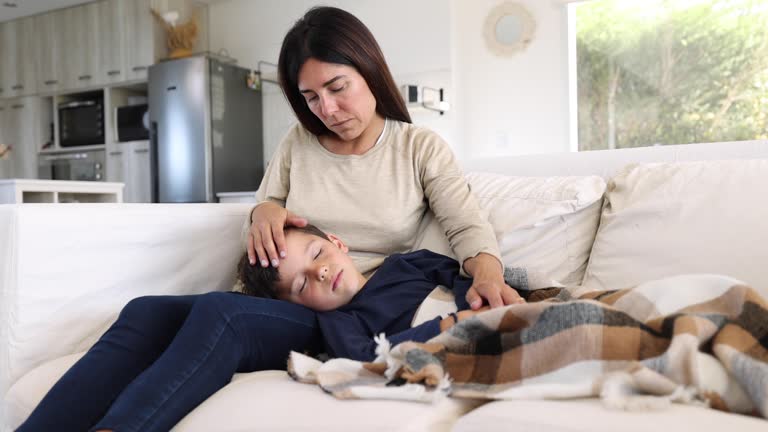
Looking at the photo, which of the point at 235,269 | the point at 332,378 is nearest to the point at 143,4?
the point at 235,269

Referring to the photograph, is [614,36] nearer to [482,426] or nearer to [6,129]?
[482,426]

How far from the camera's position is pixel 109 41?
5043mm

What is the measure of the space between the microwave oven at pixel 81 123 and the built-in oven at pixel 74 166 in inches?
4.4

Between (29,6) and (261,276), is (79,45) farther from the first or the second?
(261,276)

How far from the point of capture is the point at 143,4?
4855 millimetres

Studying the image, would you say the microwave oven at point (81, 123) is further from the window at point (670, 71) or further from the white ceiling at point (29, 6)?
the window at point (670, 71)

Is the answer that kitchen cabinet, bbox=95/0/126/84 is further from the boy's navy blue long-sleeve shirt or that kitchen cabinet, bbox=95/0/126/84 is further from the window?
the boy's navy blue long-sleeve shirt

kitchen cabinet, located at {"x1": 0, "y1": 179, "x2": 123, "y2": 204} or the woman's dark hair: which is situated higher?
the woman's dark hair

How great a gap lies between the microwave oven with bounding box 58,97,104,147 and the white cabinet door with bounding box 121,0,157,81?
483 millimetres

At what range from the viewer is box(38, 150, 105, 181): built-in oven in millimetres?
5156

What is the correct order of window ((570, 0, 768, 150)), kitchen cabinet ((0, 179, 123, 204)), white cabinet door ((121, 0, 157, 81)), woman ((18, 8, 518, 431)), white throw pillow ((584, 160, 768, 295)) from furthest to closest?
white cabinet door ((121, 0, 157, 81))
window ((570, 0, 768, 150))
kitchen cabinet ((0, 179, 123, 204))
white throw pillow ((584, 160, 768, 295))
woman ((18, 8, 518, 431))

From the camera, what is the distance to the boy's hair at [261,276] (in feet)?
3.82

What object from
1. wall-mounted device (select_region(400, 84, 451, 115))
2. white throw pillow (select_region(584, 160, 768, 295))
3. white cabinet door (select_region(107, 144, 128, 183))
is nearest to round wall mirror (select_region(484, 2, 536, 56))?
wall-mounted device (select_region(400, 84, 451, 115))

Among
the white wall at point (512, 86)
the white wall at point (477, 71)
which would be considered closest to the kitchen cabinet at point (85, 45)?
the white wall at point (477, 71)
